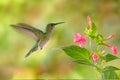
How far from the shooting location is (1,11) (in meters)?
3.65

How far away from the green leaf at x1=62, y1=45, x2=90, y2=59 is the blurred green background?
6.60 ft

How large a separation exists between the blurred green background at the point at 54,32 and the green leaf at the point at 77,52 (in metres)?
2.01

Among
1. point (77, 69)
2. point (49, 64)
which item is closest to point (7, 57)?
point (49, 64)

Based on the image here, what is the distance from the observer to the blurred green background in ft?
10.8

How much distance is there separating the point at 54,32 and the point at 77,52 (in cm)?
228

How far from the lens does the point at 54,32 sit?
3.38 metres

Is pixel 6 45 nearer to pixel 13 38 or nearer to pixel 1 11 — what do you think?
pixel 13 38

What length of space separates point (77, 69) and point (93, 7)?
2.34ft

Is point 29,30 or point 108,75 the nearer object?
point 108,75

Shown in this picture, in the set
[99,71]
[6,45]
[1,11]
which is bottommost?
[99,71]

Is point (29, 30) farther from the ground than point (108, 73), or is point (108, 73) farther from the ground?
point (29, 30)

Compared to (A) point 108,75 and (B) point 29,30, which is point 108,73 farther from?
(B) point 29,30

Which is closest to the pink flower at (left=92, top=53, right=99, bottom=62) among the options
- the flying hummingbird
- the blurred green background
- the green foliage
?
the green foliage

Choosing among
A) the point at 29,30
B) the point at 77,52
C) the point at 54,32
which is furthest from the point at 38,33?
the point at 54,32
